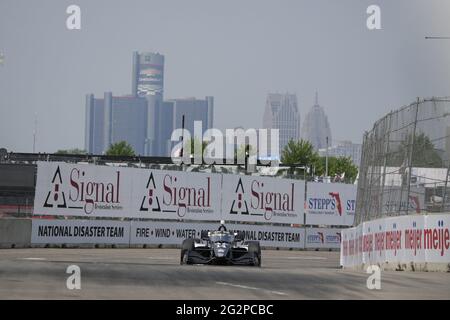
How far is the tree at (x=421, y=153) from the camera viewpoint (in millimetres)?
23266

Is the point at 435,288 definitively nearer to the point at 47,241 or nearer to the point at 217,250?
the point at 217,250

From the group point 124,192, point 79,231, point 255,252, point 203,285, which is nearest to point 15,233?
point 79,231

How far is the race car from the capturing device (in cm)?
3008

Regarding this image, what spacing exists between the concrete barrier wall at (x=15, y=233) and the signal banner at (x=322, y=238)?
57.0 ft

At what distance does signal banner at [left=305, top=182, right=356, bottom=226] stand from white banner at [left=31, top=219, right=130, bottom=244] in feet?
43.6

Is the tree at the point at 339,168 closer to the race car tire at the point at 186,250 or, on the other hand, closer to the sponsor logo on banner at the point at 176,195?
the sponsor logo on banner at the point at 176,195

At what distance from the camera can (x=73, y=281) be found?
55.3 feet

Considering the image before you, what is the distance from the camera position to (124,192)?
53.1m

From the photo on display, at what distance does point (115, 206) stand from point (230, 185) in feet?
24.8

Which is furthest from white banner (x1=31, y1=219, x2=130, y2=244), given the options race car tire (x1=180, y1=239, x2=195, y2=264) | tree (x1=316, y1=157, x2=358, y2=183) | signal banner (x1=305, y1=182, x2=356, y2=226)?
tree (x1=316, y1=157, x2=358, y2=183)

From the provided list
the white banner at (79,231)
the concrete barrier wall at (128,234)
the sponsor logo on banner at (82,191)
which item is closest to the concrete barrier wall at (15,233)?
the concrete barrier wall at (128,234)

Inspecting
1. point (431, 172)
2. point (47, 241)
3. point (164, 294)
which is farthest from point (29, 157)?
point (164, 294)

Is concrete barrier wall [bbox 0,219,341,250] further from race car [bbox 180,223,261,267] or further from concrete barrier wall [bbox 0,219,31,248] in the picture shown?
race car [bbox 180,223,261,267]

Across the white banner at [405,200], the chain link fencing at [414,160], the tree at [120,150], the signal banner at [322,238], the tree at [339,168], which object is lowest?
the signal banner at [322,238]
